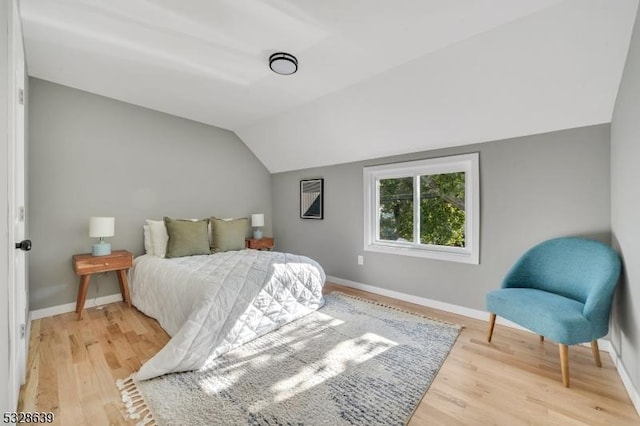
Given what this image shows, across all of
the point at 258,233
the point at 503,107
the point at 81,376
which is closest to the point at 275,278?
the point at 81,376

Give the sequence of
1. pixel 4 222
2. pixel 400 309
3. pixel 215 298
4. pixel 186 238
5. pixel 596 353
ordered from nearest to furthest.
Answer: pixel 4 222
pixel 596 353
pixel 215 298
pixel 400 309
pixel 186 238

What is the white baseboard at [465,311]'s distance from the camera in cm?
160

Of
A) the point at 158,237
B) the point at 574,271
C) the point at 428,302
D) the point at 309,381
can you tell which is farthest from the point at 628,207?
the point at 158,237

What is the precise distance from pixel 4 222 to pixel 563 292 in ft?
11.0

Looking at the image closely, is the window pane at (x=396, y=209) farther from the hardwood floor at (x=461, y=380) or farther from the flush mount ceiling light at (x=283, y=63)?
the flush mount ceiling light at (x=283, y=63)

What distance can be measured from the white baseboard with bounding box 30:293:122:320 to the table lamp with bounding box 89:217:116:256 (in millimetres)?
580

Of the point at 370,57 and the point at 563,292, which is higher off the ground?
the point at 370,57

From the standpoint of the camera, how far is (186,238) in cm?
314

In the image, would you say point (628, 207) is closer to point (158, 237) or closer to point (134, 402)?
point (134, 402)

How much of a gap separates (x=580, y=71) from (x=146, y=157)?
4.24 metres

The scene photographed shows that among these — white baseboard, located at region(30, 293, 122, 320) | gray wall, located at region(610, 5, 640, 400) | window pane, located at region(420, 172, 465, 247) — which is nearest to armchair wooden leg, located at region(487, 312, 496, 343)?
gray wall, located at region(610, 5, 640, 400)

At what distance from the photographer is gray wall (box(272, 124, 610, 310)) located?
216 cm

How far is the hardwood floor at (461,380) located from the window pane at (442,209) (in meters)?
0.95

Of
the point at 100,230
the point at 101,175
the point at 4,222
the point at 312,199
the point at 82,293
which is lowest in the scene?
the point at 82,293
